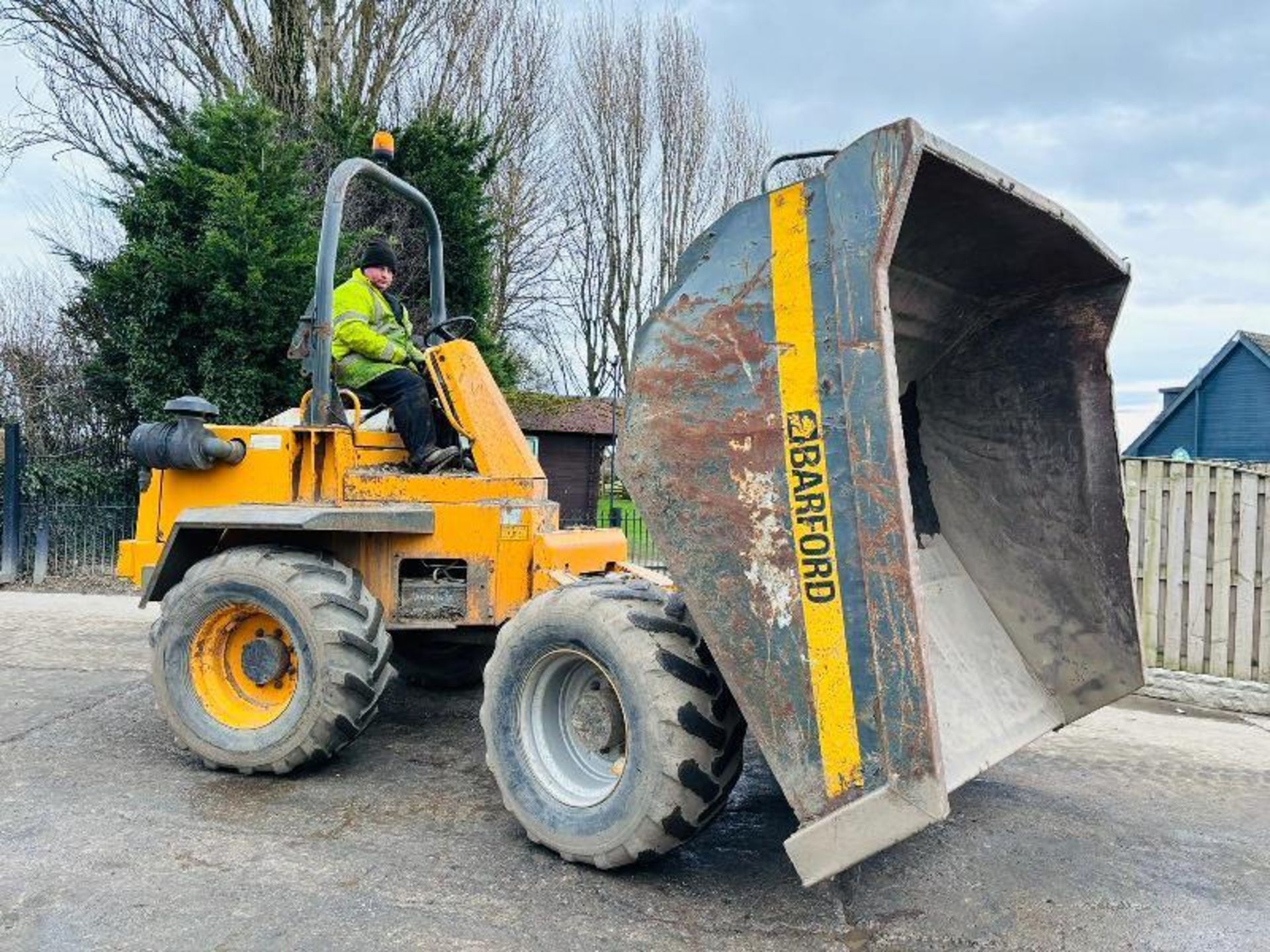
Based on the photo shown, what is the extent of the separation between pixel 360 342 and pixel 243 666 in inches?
64.9

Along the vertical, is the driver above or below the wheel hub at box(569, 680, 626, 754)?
above

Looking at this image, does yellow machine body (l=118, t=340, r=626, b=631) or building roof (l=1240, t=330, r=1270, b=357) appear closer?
yellow machine body (l=118, t=340, r=626, b=631)

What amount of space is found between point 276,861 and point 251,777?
1.04 m

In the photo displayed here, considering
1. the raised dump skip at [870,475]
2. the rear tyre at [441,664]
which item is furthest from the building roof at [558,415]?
the raised dump skip at [870,475]

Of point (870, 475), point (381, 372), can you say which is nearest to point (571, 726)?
point (870, 475)

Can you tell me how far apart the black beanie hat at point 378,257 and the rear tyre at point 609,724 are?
242cm

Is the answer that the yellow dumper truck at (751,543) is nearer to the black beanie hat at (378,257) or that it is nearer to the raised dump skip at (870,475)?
the raised dump skip at (870,475)

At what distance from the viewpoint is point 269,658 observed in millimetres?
4691

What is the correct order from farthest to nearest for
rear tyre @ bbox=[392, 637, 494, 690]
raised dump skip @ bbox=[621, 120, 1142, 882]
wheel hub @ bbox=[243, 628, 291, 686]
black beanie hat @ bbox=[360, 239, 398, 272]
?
rear tyre @ bbox=[392, 637, 494, 690], black beanie hat @ bbox=[360, 239, 398, 272], wheel hub @ bbox=[243, 628, 291, 686], raised dump skip @ bbox=[621, 120, 1142, 882]

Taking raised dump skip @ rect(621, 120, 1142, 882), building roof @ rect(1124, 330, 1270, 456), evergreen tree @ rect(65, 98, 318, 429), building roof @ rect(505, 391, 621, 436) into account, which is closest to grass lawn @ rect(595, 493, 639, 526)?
building roof @ rect(505, 391, 621, 436)

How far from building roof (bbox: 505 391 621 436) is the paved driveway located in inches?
444

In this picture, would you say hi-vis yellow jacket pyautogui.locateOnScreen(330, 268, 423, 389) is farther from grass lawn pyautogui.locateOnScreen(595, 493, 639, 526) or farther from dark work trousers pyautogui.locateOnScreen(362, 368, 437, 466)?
grass lawn pyautogui.locateOnScreen(595, 493, 639, 526)

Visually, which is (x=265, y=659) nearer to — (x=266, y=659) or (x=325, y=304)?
(x=266, y=659)

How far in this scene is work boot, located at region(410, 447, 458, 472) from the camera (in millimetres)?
4977
